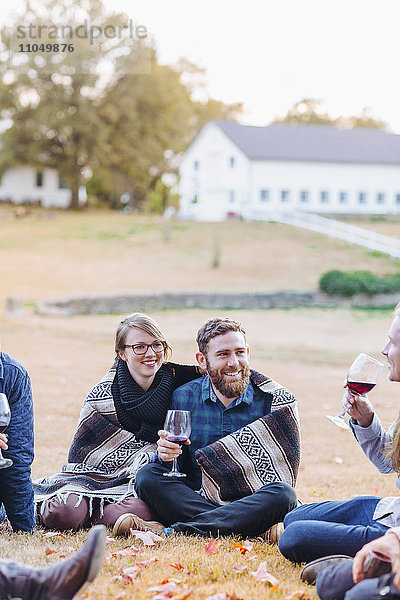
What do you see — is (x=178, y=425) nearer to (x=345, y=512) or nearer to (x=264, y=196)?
(x=345, y=512)

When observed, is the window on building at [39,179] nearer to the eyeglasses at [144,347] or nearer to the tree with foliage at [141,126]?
the tree with foliage at [141,126]

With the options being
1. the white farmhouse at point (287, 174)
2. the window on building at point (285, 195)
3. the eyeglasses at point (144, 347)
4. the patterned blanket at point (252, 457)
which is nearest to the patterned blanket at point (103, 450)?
the eyeglasses at point (144, 347)

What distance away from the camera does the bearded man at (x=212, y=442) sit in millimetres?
3914

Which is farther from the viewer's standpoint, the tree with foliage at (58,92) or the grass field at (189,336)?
the tree with foliage at (58,92)

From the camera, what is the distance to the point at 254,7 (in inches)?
812

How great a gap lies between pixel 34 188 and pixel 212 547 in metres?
51.7

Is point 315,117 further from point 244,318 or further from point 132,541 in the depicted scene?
point 132,541

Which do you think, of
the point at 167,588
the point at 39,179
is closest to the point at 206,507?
the point at 167,588

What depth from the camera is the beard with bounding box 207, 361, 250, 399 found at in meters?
4.06

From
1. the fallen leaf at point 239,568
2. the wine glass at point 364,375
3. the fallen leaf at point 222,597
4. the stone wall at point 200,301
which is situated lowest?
the stone wall at point 200,301

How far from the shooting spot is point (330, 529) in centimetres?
332

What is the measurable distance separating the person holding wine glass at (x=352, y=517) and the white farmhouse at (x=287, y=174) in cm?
4129

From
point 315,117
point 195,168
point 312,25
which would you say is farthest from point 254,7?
point 315,117

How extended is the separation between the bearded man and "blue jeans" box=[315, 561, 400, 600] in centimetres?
89
